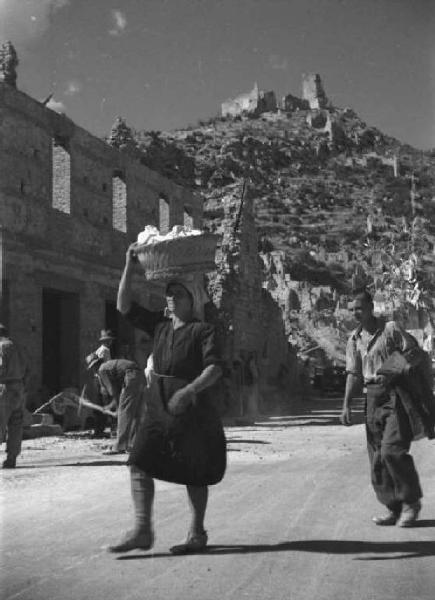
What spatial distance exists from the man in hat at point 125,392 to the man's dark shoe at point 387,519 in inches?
172

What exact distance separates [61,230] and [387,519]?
542 inches

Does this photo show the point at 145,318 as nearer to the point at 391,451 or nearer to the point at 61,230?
the point at 391,451

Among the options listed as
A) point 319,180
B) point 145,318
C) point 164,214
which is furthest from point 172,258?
point 319,180

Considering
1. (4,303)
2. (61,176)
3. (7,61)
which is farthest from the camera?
(7,61)

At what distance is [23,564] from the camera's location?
4188 mm

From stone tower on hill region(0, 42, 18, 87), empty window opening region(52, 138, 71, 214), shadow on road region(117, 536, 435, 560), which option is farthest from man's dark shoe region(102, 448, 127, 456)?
stone tower on hill region(0, 42, 18, 87)

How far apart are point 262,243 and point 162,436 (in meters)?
85.5

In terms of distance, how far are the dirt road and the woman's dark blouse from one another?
3.56ft

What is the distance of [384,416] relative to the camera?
5711mm

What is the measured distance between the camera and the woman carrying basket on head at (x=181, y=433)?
14.5ft

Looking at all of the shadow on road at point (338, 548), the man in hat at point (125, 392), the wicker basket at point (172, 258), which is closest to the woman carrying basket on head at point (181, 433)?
the shadow on road at point (338, 548)

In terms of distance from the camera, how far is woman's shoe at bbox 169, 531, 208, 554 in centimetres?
440

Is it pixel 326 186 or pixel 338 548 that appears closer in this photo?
pixel 338 548

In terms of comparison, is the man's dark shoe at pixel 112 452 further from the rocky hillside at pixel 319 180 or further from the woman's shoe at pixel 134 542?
the rocky hillside at pixel 319 180
